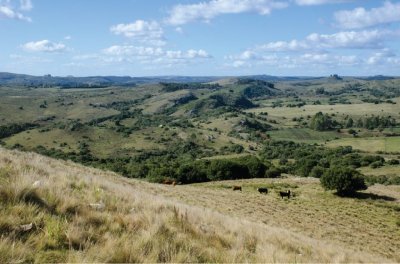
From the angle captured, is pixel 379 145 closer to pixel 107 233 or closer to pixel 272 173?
pixel 272 173

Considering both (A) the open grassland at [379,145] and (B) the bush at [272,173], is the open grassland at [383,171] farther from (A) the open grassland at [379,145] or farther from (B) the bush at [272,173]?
(B) the bush at [272,173]

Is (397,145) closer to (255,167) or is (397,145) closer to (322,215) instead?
(255,167)

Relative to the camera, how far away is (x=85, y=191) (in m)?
13.8

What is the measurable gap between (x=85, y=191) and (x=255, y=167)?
243ft

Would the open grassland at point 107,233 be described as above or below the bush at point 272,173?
above

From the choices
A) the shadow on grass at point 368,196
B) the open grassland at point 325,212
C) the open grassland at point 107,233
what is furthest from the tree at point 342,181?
the open grassland at point 107,233

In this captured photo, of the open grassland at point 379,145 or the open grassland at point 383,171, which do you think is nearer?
the open grassland at point 383,171

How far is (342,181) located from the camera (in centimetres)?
5703

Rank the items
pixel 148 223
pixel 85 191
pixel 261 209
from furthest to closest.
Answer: pixel 261 209 → pixel 85 191 → pixel 148 223

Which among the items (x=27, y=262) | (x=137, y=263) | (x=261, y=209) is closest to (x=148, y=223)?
(x=137, y=263)

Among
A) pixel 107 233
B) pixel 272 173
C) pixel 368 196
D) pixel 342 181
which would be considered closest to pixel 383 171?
pixel 272 173

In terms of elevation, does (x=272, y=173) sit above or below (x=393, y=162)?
above

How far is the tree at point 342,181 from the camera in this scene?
56938mm

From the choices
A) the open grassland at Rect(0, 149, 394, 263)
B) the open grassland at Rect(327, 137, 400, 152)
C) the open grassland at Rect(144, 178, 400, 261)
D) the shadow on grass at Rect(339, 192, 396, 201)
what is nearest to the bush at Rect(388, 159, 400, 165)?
the open grassland at Rect(327, 137, 400, 152)
